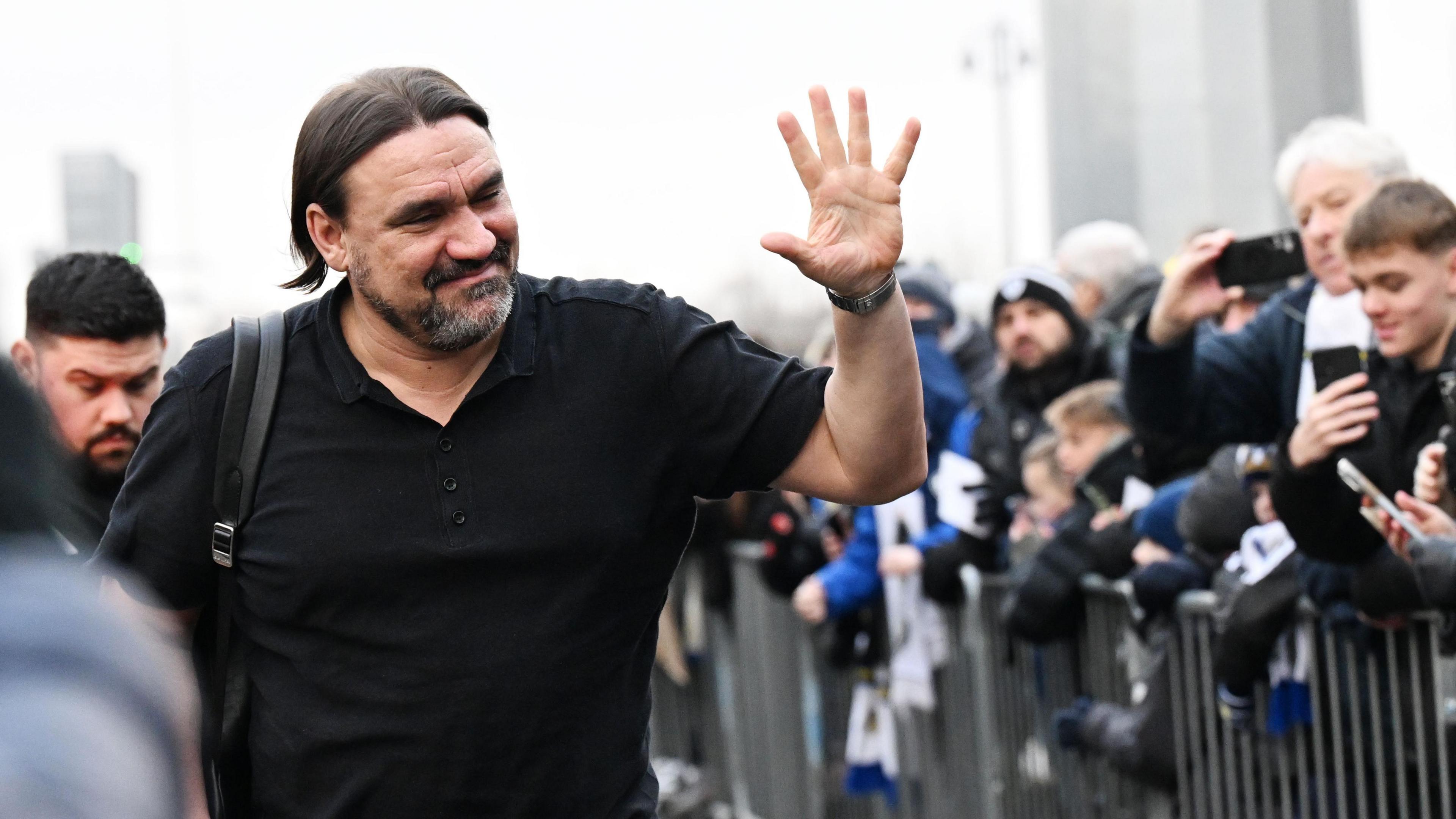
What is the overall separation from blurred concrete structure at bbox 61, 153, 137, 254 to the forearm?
26.1 m

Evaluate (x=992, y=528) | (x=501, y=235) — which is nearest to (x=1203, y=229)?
(x=992, y=528)

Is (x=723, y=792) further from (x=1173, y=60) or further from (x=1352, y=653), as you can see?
(x=1352, y=653)

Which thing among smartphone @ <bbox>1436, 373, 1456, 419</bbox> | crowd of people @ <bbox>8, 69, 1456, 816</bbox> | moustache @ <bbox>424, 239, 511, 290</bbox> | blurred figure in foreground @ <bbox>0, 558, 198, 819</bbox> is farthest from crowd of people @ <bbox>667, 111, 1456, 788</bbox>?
blurred figure in foreground @ <bbox>0, 558, 198, 819</bbox>

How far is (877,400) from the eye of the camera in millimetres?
3154

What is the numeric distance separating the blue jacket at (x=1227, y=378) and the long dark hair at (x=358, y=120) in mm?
2576

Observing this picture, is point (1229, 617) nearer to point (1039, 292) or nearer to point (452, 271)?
point (1039, 292)

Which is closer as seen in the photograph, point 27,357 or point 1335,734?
point 27,357

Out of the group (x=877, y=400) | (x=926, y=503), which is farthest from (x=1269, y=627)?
(x=926, y=503)

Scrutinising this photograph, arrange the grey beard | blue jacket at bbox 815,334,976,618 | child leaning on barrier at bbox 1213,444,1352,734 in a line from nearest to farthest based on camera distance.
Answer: the grey beard
child leaning on barrier at bbox 1213,444,1352,734
blue jacket at bbox 815,334,976,618

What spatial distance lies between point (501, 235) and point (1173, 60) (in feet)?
25.3

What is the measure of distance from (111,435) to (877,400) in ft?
7.07

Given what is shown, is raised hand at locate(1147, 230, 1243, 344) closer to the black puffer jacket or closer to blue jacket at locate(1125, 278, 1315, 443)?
blue jacket at locate(1125, 278, 1315, 443)

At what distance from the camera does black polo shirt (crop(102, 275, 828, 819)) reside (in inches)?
125

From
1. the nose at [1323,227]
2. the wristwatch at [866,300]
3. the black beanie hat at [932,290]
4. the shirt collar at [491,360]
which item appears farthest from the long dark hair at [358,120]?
the black beanie hat at [932,290]
